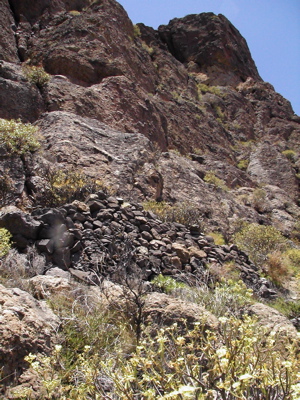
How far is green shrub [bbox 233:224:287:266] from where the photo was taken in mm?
8688

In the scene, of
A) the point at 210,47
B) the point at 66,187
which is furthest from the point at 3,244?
the point at 210,47

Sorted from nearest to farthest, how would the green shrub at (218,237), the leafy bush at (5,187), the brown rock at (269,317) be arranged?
the brown rock at (269,317) < the leafy bush at (5,187) < the green shrub at (218,237)

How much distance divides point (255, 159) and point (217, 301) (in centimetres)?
2112

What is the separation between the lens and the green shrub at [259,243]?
28.5 ft

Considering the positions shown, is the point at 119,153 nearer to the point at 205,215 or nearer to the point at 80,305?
the point at 205,215

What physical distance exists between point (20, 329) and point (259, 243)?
25.0ft

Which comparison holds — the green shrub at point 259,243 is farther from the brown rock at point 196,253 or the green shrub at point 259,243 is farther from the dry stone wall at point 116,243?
the brown rock at point 196,253

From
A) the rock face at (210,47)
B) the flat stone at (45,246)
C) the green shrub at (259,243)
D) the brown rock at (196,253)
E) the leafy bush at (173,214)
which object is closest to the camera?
the flat stone at (45,246)

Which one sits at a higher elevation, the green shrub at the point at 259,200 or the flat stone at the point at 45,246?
the green shrub at the point at 259,200

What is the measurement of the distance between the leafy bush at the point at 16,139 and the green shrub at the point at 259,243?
5885 millimetres

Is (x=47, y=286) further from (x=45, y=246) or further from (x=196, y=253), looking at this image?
(x=196, y=253)

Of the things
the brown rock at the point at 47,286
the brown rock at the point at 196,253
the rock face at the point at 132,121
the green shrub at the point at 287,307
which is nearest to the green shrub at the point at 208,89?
the rock face at the point at 132,121

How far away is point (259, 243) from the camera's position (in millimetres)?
9086

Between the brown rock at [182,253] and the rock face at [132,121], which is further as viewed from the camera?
the rock face at [132,121]
